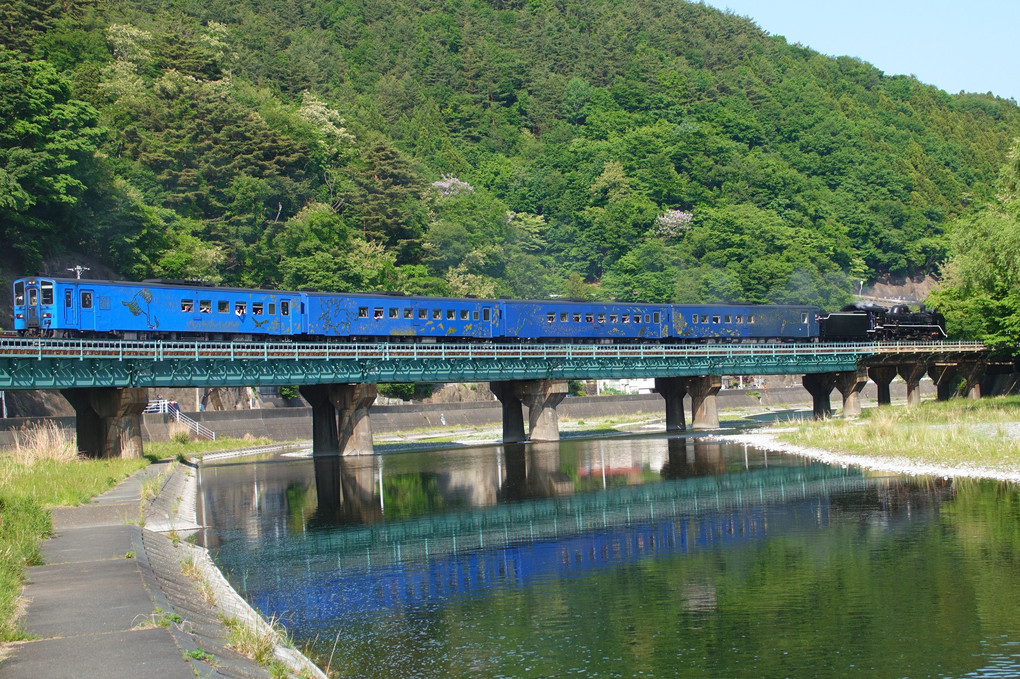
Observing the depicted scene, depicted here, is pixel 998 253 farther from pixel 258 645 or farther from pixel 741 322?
pixel 258 645

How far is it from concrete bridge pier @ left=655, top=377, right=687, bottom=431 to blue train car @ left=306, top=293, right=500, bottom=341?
55.7ft

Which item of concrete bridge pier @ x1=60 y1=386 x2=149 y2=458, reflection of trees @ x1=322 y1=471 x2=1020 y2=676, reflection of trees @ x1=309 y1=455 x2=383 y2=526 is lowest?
reflection of trees @ x1=322 y1=471 x2=1020 y2=676

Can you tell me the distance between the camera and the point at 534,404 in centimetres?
6600

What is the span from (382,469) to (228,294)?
37.8 feet

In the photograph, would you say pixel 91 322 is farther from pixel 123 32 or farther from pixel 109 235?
pixel 123 32

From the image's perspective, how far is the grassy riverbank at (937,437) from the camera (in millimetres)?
38938

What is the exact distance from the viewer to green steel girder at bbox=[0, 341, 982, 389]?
142 ft

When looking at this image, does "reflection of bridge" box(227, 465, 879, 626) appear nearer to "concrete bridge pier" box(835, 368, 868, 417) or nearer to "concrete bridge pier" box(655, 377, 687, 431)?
"concrete bridge pier" box(655, 377, 687, 431)

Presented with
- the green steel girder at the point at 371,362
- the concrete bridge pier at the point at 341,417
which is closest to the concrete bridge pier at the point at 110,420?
the green steel girder at the point at 371,362

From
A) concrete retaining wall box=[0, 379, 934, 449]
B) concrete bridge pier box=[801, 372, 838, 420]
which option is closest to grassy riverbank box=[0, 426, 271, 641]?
concrete retaining wall box=[0, 379, 934, 449]

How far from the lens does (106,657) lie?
13.1 m

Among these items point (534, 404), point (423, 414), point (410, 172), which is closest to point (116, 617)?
point (534, 404)

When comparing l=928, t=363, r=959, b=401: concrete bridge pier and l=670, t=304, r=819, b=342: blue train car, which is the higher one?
l=670, t=304, r=819, b=342: blue train car

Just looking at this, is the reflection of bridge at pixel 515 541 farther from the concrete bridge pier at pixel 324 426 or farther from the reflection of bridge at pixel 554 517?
the concrete bridge pier at pixel 324 426
